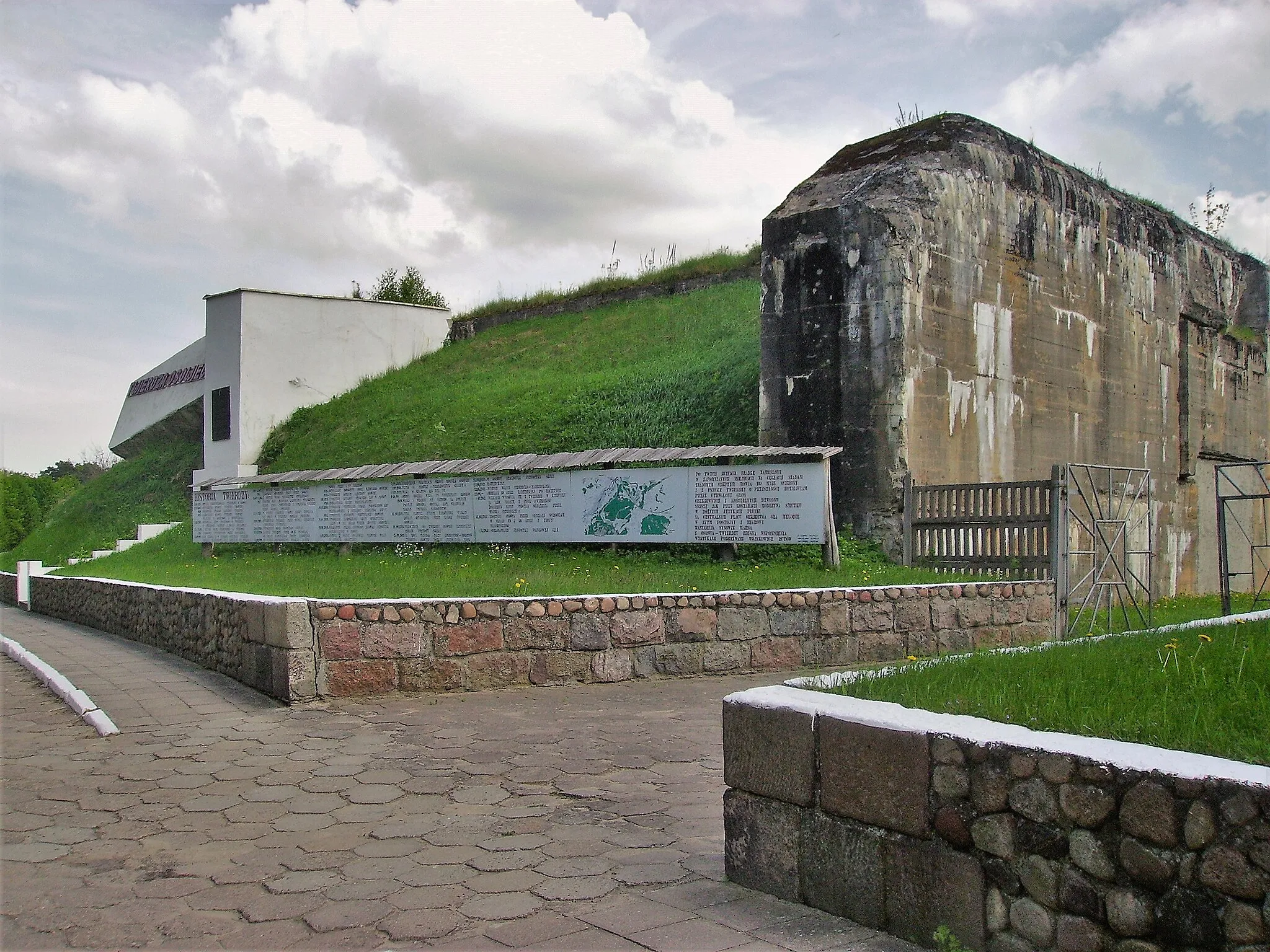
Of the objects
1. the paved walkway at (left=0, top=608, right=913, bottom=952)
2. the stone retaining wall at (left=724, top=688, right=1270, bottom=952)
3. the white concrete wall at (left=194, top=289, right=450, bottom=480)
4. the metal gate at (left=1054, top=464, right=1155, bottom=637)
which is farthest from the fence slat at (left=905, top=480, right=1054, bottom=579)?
the white concrete wall at (left=194, top=289, right=450, bottom=480)

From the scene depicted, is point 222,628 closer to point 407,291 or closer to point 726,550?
point 726,550

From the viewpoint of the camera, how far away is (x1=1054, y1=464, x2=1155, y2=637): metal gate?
10820 mm

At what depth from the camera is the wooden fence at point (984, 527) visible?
1098 cm

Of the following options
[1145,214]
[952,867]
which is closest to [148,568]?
[952,867]

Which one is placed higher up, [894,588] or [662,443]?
[662,443]

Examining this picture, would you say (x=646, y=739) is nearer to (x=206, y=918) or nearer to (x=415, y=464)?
(x=206, y=918)

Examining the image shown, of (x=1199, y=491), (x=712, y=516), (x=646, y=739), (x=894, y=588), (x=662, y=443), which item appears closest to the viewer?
(x=646, y=739)

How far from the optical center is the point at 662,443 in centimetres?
1468

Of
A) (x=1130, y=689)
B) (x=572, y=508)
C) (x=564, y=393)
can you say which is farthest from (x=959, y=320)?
(x=1130, y=689)

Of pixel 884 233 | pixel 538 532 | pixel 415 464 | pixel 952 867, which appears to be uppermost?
pixel 884 233

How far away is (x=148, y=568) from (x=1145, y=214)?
1673cm

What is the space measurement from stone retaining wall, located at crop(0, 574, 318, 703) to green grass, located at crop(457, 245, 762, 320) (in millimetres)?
15570

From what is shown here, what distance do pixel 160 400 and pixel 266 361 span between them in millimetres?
5478

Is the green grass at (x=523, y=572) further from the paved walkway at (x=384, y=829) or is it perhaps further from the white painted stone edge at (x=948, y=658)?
the white painted stone edge at (x=948, y=658)
